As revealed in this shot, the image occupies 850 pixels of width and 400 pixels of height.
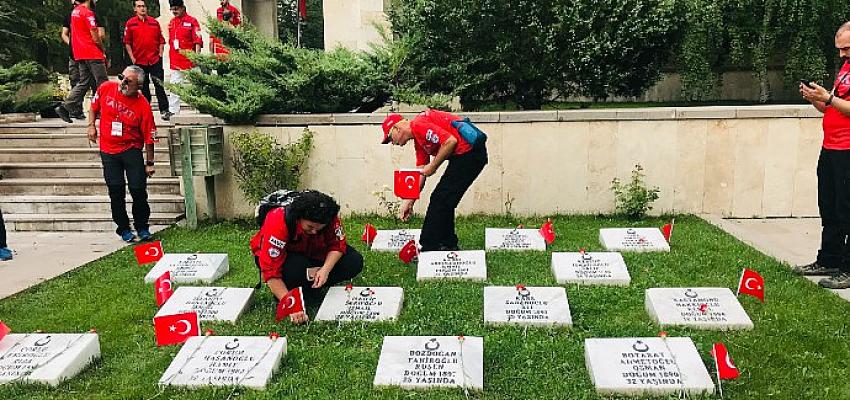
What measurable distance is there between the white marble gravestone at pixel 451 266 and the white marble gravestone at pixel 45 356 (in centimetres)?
246

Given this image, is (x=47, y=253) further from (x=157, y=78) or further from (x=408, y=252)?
(x=157, y=78)

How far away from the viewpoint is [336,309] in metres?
4.54

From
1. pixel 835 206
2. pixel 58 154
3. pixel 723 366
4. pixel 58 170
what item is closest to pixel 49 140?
pixel 58 154

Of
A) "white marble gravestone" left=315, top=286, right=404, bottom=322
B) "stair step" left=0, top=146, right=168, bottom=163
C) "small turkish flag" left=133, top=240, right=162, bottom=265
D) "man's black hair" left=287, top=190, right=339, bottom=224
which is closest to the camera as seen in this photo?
"man's black hair" left=287, top=190, right=339, bottom=224

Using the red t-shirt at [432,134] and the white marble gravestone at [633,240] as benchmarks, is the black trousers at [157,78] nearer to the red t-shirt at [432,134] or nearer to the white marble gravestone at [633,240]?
the red t-shirt at [432,134]

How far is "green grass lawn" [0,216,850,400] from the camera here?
354cm

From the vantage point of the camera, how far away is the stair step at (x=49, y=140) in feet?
31.6

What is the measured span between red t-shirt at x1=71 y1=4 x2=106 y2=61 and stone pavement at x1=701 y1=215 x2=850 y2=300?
8597mm

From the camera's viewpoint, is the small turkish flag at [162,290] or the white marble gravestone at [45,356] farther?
the small turkish flag at [162,290]

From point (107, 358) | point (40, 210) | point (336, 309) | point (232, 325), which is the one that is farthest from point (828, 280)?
point (40, 210)

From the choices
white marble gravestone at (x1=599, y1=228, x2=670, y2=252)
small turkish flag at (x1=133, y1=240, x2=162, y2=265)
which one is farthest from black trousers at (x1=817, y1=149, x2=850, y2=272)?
small turkish flag at (x1=133, y1=240, x2=162, y2=265)

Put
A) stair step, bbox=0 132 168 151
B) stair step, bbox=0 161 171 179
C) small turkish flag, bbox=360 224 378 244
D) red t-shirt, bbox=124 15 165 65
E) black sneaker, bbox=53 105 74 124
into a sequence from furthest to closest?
black sneaker, bbox=53 105 74 124 → red t-shirt, bbox=124 15 165 65 → stair step, bbox=0 132 168 151 → stair step, bbox=0 161 171 179 → small turkish flag, bbox=360 224 378 244

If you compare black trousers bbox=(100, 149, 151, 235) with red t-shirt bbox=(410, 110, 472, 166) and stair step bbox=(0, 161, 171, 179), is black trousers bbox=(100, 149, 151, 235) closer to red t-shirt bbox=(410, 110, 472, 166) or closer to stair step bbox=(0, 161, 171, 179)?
stair step bbox=(0, 161, 171, 179)

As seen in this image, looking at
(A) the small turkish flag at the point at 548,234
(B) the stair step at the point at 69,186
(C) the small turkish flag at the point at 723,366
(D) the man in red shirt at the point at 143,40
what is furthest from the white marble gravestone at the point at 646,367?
(D) the man in red shirt at the point at 143,40
